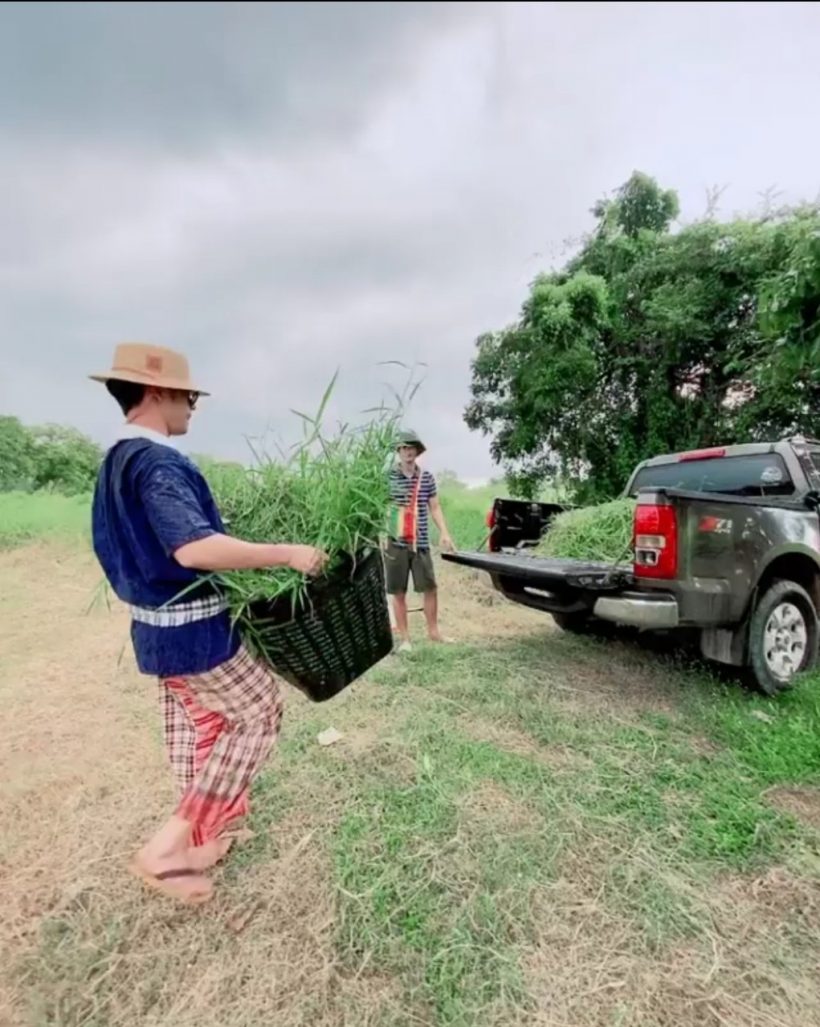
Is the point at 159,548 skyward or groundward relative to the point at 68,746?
skyward

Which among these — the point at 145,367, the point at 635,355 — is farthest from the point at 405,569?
the point at 635,355

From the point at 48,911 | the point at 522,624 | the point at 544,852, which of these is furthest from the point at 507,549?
the point at 48,911

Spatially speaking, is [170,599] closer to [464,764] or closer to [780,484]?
[464,764]

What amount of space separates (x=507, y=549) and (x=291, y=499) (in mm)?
2984

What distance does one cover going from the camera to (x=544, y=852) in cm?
219

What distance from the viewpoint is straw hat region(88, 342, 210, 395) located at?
5.84 feet

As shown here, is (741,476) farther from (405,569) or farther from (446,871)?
(446,871)

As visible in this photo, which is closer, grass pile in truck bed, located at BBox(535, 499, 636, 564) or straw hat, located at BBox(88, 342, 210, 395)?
straw hat, located at BBox(88, 342, 210, 395)

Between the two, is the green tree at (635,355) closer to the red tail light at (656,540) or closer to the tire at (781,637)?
the tire at (781,637)

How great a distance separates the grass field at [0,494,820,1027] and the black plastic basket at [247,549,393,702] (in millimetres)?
653

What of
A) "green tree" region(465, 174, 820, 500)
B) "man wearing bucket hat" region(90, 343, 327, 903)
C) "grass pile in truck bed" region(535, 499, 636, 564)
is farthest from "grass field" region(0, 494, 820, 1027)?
"green tree" region(465, 174, 820, 500)

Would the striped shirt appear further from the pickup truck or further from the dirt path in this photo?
the dirt path

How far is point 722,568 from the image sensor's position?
3482 millimetres

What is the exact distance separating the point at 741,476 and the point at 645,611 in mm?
1483
